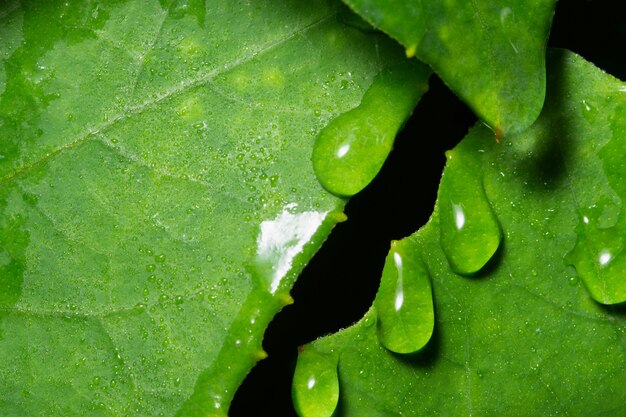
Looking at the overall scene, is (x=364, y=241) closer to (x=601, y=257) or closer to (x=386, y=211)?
(x=386, y=211)

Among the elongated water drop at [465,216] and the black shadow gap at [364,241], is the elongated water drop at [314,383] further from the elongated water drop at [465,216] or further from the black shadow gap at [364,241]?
the elongated water drop at [465,216]

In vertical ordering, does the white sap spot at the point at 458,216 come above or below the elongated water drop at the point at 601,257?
above

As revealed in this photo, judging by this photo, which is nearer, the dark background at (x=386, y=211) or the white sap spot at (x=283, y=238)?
the white sap spot at (x=283, y=238)

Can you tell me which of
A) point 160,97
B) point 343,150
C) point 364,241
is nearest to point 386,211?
point 364,241

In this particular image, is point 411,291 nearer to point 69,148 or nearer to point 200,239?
point 200,239

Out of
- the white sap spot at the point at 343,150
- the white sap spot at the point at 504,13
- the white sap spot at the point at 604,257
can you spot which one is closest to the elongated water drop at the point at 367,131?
the white sap spot at the point at 343,150

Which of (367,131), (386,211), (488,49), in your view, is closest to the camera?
(488,49)

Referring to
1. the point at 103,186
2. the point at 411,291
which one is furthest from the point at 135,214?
the point at 411,291
